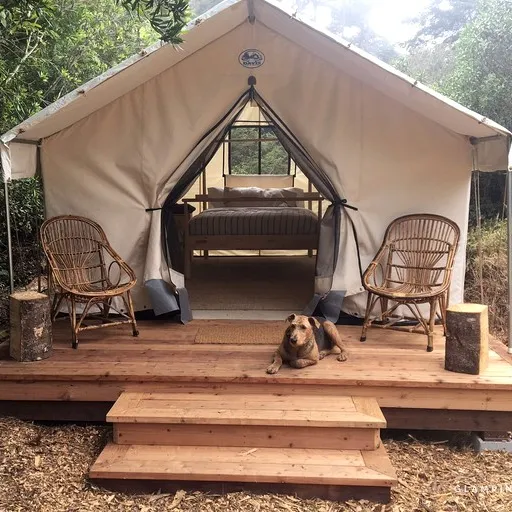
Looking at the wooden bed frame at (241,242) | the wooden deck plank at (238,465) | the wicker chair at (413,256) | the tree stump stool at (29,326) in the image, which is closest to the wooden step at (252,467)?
the wooden deck plank at (238,465)

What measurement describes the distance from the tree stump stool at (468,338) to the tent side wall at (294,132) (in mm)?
1146

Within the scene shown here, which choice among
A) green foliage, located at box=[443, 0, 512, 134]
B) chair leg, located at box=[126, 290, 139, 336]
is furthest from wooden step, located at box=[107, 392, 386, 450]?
green foliage, located at box=[443, 0, 512, 134]

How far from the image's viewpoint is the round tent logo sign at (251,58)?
4344 millimetres

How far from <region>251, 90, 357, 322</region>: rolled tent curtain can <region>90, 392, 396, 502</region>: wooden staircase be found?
124 centimetres

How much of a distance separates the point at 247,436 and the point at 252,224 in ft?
11.0

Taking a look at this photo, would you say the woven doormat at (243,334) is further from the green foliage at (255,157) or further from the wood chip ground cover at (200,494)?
the green foliage at (255,157)

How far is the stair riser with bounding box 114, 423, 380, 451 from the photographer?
2941 mm

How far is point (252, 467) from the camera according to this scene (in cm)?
277

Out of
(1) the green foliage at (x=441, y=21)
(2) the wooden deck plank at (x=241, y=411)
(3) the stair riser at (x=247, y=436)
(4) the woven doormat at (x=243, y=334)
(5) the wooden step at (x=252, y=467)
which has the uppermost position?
(1) the green foliage at (x=441, y=21)

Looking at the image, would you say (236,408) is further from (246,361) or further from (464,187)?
(464,187)

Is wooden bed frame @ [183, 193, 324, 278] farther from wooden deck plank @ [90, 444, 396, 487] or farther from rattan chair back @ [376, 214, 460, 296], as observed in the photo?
wooden deck plank @ [90, 444, 396, 487]

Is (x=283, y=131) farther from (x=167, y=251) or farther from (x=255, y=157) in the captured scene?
(x=255, y=157)

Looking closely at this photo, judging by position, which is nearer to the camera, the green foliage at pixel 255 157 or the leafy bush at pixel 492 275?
the leafy bush at pixel 492 275

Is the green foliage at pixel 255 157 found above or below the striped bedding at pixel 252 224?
above
